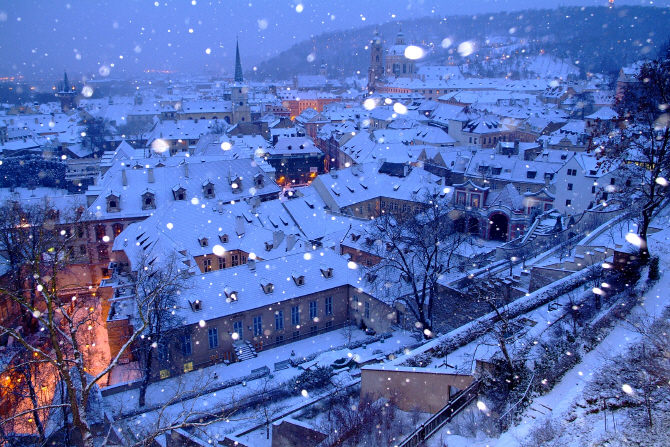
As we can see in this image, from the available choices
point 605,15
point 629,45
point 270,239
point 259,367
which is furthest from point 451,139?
point 605,15

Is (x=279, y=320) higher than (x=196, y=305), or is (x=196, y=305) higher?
(x=196, y=305)

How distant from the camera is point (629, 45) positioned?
16638 cm

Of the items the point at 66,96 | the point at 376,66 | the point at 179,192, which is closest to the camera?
the point at 179,192

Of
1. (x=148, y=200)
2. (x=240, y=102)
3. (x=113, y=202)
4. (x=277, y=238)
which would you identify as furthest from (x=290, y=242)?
(x=240, y=102)

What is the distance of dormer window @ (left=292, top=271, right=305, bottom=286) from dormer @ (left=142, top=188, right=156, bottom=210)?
16020 mm

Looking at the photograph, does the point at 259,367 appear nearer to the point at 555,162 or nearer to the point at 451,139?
the point at 555,162

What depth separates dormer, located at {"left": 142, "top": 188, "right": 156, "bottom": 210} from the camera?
121 feet

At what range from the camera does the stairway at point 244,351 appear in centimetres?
A: 2394

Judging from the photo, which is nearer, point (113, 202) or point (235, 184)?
point (113, 202)

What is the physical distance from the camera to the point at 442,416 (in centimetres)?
1309

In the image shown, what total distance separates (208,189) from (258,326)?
57.9 feet

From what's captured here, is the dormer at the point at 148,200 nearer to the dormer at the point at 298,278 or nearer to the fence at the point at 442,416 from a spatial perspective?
the dormer at the point at 298,278

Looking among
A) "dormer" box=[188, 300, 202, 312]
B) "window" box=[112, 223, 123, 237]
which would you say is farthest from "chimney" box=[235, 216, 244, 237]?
"window" box=[112, 223, 123, 237]

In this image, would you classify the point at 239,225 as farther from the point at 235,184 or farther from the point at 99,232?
the point at 99,232
